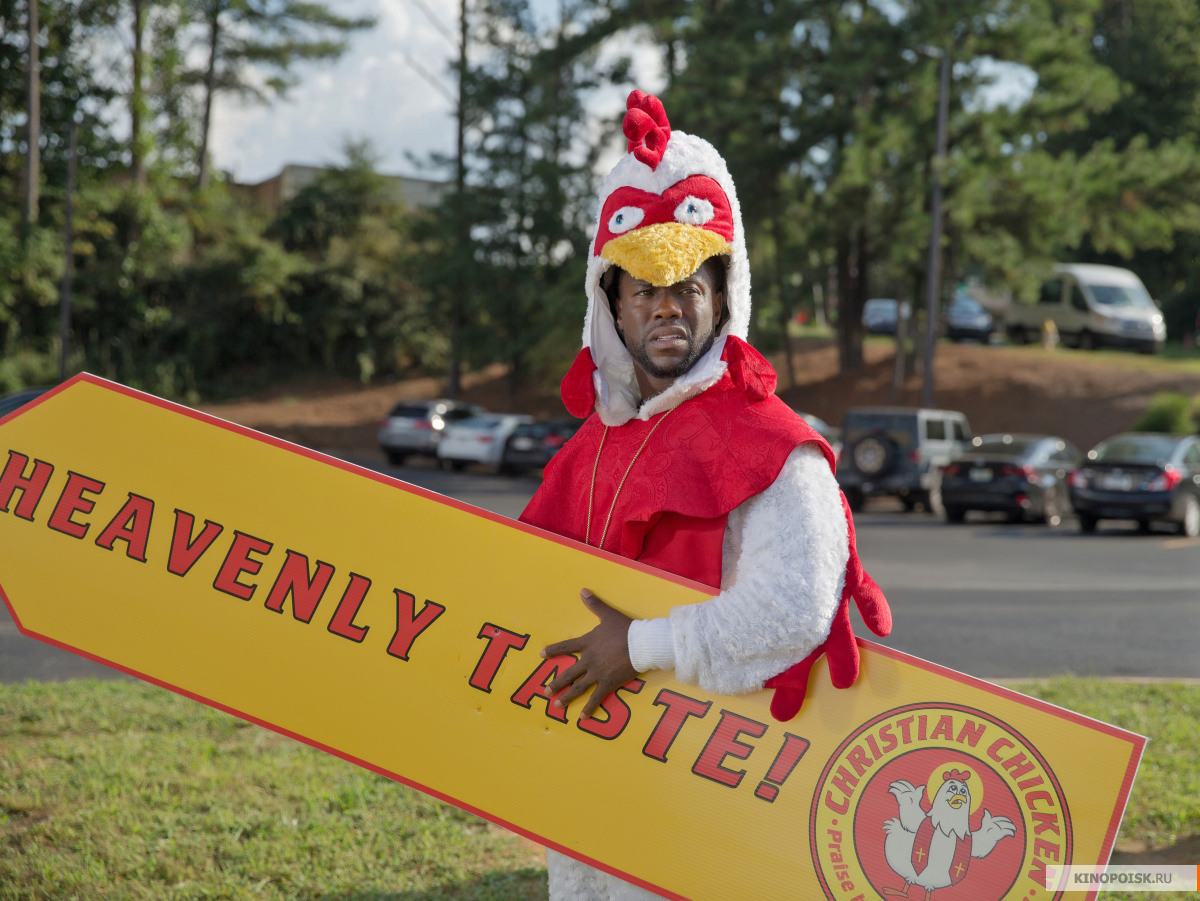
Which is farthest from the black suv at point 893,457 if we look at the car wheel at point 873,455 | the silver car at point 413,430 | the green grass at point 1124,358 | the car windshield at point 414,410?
the green grass at point 1124,358

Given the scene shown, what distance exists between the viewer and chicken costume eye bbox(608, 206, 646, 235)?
6.96ft

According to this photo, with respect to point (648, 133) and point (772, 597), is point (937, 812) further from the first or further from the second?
point (648, 133)

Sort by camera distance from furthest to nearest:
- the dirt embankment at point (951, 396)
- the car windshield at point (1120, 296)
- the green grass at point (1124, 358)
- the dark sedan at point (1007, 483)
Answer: the car windshield at point (1120, 296) < the green grass at point (1124, 358) < the dirt embankment at point (951, 396) < the dark sedan at point (1007, 483)

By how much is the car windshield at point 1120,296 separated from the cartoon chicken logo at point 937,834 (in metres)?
32.2

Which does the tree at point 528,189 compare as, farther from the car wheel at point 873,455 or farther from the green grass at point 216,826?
the green grass at point 216,826

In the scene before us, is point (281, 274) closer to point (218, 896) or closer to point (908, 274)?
point (908, 274)

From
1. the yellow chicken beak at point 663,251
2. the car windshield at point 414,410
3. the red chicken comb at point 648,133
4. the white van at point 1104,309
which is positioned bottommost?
the car windshield at point 414,410

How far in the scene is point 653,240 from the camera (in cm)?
205

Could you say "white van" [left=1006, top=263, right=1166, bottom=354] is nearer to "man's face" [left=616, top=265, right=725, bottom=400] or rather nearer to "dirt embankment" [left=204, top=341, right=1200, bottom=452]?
"dirt embankment" [left=204, top=341, right=1200, bottom=452]

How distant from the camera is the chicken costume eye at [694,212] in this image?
2.11 meters

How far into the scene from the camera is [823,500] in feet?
6.32

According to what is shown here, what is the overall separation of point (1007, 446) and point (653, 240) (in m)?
15.9

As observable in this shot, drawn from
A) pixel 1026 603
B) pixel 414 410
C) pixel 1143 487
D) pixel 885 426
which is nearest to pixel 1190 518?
pixel 1143 487

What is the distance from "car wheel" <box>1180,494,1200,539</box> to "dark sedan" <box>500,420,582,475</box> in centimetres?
1145
